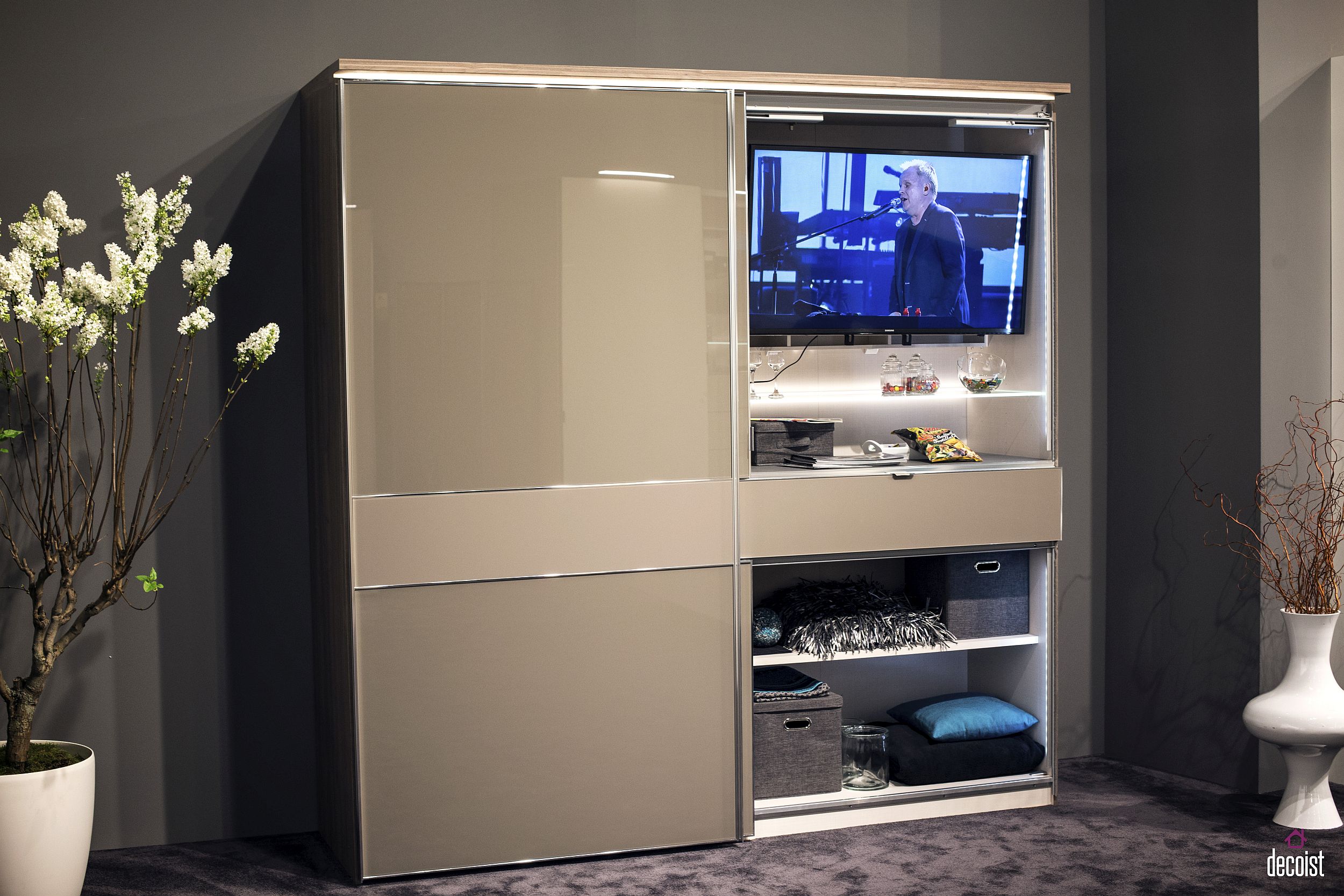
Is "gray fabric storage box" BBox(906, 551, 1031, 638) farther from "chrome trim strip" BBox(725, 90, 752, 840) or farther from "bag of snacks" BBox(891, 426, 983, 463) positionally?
"chrome trim strip" BBox(725, 90, 752, 840)

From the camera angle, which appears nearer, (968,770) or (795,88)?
(795,88)

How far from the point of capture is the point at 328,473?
3.19 m

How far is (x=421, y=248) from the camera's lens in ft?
9.91

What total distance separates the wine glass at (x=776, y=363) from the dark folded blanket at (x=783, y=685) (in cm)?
85

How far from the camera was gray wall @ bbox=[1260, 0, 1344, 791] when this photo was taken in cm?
352

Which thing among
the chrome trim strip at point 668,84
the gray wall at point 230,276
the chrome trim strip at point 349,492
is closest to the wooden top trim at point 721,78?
the chrome trim strip at point 668,84

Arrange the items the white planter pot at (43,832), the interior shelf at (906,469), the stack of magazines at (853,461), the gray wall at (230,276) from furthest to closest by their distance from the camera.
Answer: the stack of magazines at (853,461) → the interior shelf at (906,469) → the gray wall at (230,276) → the white planter pot at (43,832)

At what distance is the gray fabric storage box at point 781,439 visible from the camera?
3477mm

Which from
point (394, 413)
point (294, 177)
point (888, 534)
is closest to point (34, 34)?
point (294, 177)

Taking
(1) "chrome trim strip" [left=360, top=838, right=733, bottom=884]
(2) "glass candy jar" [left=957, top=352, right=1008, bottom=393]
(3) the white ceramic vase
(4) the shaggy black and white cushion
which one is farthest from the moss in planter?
(3) the white ceramic vase

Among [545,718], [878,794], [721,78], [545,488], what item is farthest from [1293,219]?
[545,718]

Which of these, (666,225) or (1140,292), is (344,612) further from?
(1140,292)

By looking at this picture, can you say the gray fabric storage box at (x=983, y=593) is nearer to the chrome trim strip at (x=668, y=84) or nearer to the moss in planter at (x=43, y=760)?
the chrome trim strip at (x=668, y=84)

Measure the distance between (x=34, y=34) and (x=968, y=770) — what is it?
3361 mm
